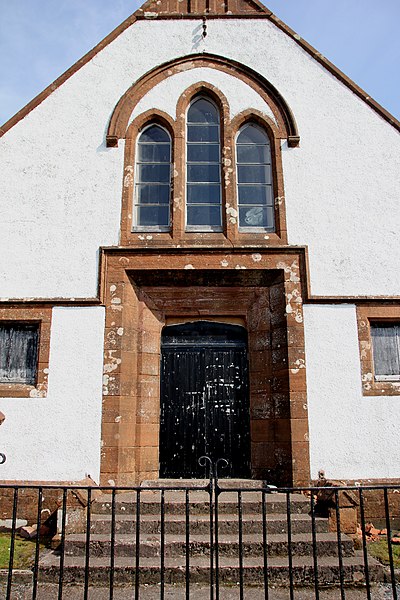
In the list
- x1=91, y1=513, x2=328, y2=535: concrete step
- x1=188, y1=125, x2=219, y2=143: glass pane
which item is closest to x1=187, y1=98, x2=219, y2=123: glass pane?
x1=188, y1=125, x2=219, y2=143: glass pane

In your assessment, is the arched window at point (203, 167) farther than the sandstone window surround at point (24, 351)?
Yes

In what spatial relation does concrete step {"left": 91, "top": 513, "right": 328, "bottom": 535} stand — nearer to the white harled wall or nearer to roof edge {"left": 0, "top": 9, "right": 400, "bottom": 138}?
the white harled wall

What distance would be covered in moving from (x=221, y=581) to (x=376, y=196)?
6.25m

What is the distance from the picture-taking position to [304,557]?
5.98 metres

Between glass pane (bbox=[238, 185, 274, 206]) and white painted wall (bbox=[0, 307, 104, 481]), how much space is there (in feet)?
10.9

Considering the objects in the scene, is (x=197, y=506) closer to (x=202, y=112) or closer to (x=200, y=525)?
(x=200, y=525)

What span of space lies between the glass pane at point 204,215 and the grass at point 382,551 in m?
5.25

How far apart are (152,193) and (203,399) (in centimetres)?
359

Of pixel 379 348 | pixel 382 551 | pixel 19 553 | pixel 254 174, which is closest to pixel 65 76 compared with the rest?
pixel 254 174

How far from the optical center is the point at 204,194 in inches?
359

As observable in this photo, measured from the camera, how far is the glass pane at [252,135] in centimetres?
936

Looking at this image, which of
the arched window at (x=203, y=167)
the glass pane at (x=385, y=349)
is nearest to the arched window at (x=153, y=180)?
the arched window at (x=203, y=167)

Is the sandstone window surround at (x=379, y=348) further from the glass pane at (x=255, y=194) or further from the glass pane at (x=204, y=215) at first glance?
the glass pane at (x=204, y=215)

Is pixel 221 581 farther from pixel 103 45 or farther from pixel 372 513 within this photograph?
pixel 103 45
